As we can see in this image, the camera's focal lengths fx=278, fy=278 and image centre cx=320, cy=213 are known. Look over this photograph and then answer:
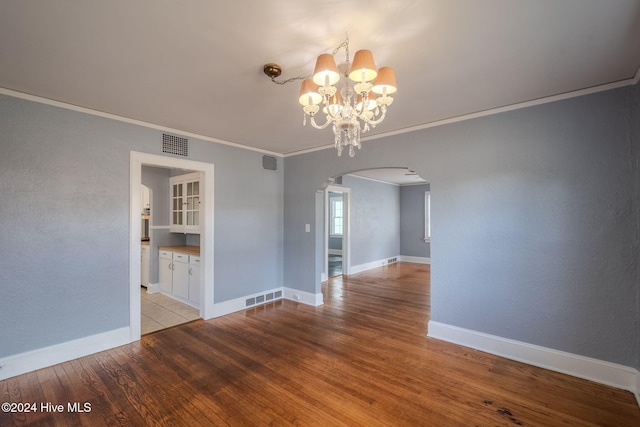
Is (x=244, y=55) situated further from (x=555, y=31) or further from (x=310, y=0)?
(x=555, y=31)

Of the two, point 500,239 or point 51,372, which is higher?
point 500,239

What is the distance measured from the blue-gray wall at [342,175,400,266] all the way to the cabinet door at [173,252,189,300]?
12.5 feet

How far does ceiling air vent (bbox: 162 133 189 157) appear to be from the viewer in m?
3.47

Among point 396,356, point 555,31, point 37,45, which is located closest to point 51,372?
point 37,45

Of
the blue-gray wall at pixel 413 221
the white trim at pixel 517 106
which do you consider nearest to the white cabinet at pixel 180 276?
the white trim at pixel 517 106

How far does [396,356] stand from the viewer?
113 inches

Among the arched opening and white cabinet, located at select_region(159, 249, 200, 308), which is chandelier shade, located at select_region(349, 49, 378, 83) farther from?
white cabinet, located at select_region(159, 249, 200, 308)

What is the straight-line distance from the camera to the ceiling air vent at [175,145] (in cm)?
347

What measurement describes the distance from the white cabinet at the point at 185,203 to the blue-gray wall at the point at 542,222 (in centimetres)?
345

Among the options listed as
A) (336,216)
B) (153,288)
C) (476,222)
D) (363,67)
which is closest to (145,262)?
(153,288)

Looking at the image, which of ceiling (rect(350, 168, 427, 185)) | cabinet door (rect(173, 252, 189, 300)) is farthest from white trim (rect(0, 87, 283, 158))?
ceiling (rect(350, 168, 427, 185))

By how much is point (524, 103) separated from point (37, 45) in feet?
13.1

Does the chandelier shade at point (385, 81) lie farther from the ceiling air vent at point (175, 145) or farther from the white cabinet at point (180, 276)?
the white cabinet at point (180, 276)

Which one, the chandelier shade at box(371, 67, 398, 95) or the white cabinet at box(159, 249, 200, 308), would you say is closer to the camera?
the chandelier shade at box(371, 67, 398, 95)
